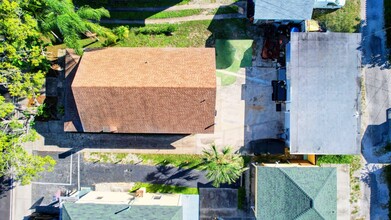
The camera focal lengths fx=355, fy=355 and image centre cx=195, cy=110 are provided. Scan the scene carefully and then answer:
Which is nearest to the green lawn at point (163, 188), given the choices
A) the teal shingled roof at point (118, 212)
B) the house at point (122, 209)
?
the house at point (122, 209)

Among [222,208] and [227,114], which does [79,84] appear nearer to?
[227,114]

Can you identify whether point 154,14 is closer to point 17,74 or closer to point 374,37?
point 17,74

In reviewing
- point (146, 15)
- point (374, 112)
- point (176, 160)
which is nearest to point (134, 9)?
point (146, 15)

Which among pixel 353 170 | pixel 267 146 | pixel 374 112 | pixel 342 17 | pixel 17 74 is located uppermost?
pixel 342 17

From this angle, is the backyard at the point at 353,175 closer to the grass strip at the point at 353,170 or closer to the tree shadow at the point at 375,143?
the grass strip at the point at 353,170

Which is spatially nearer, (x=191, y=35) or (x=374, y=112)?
(x=374, y=112)

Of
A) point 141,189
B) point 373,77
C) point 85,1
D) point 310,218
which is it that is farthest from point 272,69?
point 85,1

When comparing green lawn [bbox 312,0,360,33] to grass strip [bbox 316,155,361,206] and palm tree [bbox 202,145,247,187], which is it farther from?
palm tree [bbox 202,145,247,187]
